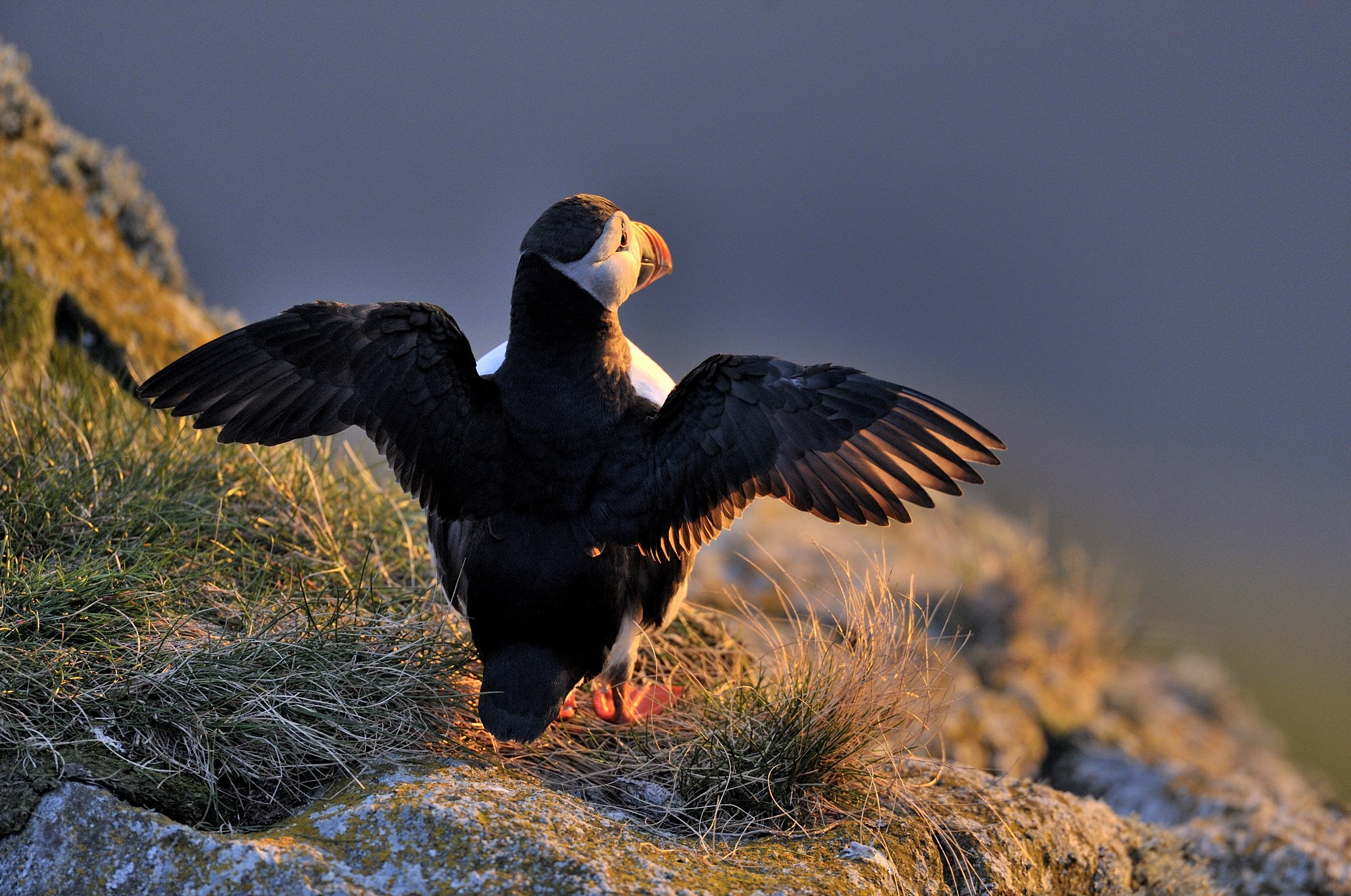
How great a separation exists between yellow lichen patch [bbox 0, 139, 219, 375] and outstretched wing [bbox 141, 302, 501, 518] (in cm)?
262

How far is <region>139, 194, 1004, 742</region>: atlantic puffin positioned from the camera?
369cm

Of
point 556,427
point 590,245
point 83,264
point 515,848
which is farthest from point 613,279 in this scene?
point 83,264

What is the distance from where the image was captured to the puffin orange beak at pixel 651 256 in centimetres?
406

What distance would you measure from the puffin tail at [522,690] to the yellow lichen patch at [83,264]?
3.53 m

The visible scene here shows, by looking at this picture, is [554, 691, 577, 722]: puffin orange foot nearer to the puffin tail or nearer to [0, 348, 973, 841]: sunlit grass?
[0, 348, 973, 841]: sunlit grass

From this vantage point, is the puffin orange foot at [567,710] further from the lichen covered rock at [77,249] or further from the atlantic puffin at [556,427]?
the lichen covered rock at [77,249]

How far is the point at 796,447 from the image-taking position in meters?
3.70

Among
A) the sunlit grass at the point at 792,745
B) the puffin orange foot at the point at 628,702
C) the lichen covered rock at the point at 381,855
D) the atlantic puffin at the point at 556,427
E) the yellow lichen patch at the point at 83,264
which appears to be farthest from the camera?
the yellow lichen patch at the point at 83,264

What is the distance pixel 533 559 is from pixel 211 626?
1240 millimetres

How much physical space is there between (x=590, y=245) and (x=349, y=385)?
97cm

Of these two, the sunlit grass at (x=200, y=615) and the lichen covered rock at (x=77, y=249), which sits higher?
the lichen covered rock at (x=77, y=249)

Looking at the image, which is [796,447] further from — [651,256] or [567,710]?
[567,710]

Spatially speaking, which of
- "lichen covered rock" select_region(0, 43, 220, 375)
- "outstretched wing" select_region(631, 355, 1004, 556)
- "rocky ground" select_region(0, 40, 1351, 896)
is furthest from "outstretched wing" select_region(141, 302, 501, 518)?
"lichen covered rock" select_region(0, 43, 220, 375)

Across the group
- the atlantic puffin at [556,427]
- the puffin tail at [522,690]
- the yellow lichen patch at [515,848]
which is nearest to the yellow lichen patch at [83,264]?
the atlantic puffin at [556,427]
